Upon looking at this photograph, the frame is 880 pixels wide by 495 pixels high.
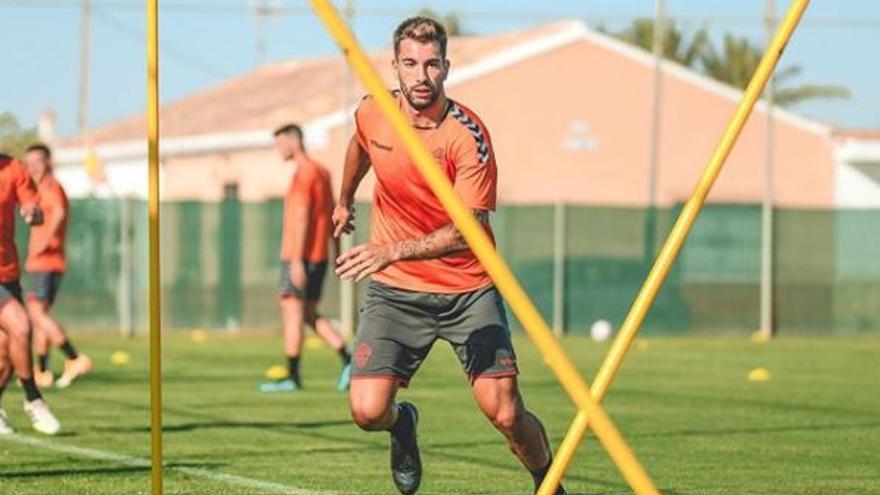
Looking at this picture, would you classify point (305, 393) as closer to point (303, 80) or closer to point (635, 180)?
point (635, 180)

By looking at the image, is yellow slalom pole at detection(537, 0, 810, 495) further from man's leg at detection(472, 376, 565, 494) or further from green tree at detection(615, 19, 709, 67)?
green tree at detection(615, 19, 709, 67)

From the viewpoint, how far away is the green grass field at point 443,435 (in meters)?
11.2

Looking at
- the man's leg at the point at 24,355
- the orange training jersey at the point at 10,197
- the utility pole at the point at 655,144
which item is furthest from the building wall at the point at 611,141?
the man's leg at the point at 24,355

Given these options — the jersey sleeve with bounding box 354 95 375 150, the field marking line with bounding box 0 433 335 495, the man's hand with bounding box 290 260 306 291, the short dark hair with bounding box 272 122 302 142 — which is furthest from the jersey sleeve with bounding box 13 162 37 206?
the jersey sleeve with bounding box 354 95 375 150

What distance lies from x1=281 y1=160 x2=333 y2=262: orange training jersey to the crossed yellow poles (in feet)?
34.6

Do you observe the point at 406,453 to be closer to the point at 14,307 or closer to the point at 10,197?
the point at 14,307

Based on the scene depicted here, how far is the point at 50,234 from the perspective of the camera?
1939 centimetres

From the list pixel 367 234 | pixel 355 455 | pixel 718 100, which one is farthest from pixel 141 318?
pixel 355 455

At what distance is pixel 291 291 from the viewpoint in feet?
61.6

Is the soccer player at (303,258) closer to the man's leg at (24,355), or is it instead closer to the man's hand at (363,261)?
the man's leg at (24,355)

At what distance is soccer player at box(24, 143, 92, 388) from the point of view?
63.1 feet

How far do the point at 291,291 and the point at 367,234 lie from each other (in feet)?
44.3

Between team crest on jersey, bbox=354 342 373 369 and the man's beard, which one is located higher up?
the man's beard

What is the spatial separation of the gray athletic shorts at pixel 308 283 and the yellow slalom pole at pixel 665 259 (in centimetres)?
1167
